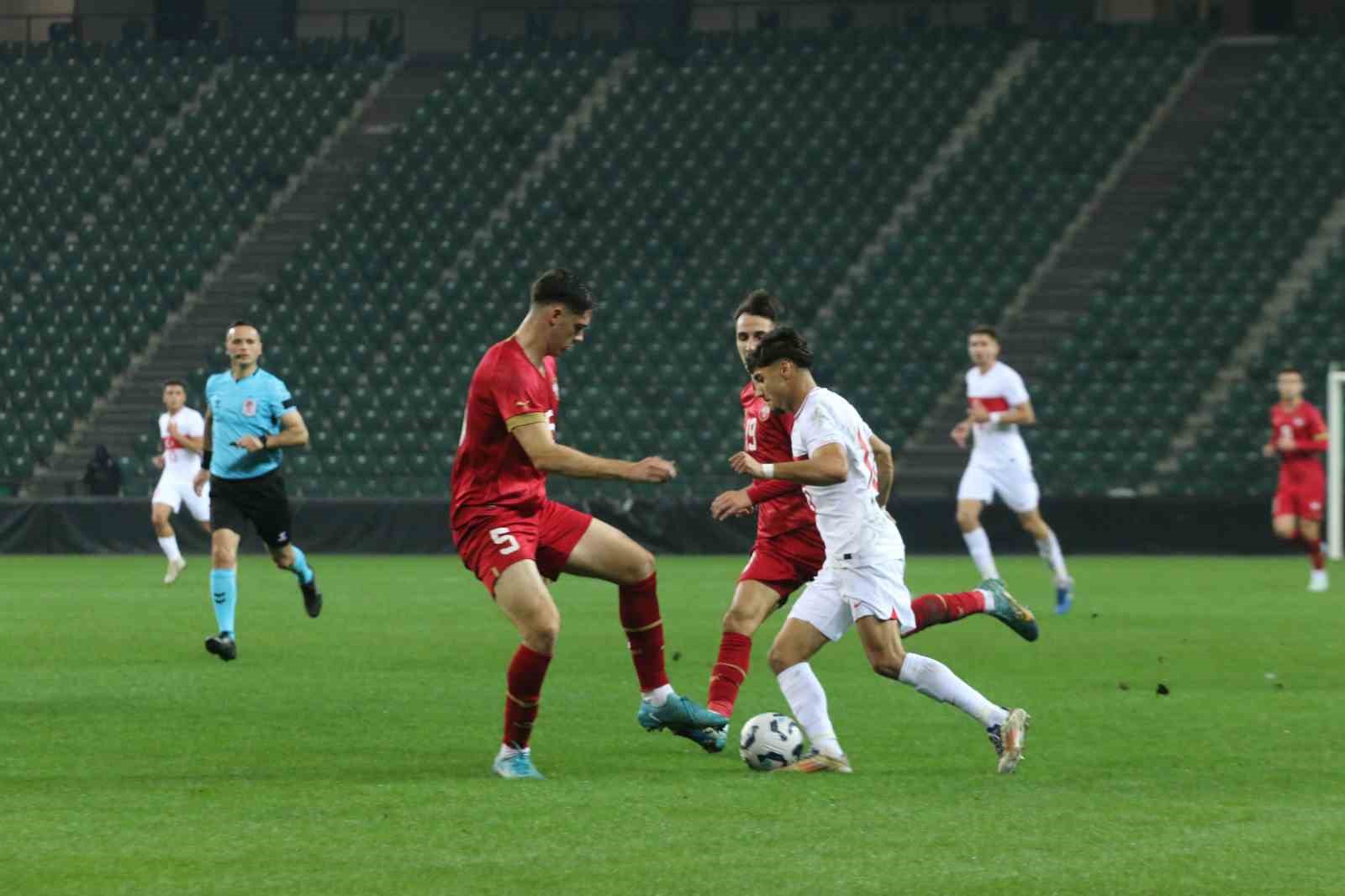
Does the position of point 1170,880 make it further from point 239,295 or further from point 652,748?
point 239,295

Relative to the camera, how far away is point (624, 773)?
335 inches

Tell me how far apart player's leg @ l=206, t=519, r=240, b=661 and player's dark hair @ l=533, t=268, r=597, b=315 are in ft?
18.5

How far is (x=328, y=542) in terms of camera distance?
2911 centimetres

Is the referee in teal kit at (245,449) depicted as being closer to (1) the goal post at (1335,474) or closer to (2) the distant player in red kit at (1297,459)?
(2) the distant player in red kit at (1297,459)

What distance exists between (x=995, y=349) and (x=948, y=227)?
16.6 m

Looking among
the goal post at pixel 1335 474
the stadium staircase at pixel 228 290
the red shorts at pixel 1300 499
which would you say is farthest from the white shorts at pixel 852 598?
the stadium staircase at pixel 228 290

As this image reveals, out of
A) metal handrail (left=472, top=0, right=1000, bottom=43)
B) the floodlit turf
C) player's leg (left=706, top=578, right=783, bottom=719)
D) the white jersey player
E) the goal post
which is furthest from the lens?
metal handrail (left=472, top=0, right=1000, bottom=43)

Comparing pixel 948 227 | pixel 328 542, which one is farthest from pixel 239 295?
pixel 948 227

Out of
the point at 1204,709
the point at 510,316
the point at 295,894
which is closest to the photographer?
the point at 295,894

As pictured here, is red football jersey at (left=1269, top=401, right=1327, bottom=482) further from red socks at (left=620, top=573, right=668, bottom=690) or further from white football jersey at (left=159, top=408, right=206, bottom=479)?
red socks at (left=620, top=573, right=668, bottom=690)

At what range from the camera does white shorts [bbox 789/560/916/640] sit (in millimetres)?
8609

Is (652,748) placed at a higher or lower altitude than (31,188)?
lower

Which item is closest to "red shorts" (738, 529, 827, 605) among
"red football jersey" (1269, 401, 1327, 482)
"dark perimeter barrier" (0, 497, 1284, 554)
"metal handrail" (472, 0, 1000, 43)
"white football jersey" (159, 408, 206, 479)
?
"red football jersey" (1269, 401, 1327, 482)

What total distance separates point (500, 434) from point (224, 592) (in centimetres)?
567
